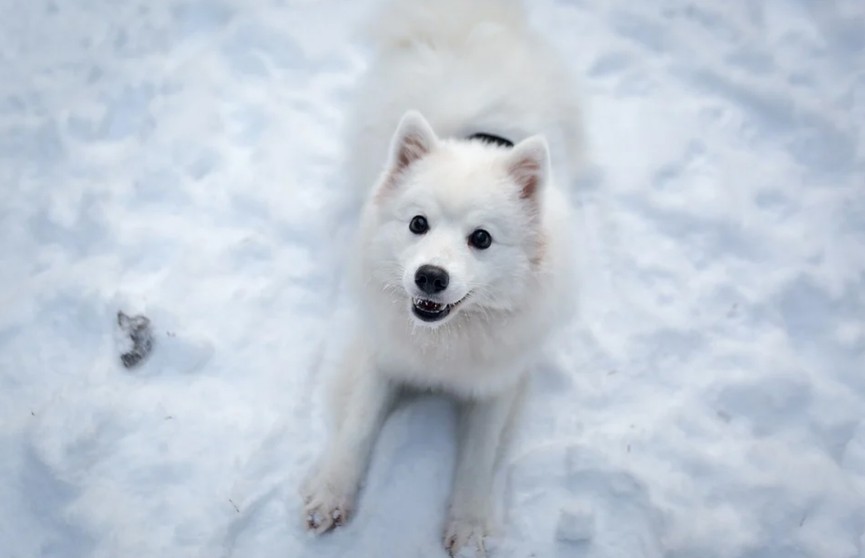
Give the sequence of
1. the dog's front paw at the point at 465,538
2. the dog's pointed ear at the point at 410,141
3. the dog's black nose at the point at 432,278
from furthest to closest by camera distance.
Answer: the dog's front paw at the point at 465,538 < the dog's pointed ear at the point at 410,141 < the dog's black nose at the point at 432,278

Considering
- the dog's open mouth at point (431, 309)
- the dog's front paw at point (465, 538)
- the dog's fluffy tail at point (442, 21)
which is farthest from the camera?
the dog's fluffy tail at point (442, 21)

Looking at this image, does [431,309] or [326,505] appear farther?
[326,505]

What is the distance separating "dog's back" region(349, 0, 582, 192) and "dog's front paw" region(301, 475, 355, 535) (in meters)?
1.64

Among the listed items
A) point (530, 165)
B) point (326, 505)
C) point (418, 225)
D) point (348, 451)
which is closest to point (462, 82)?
point (530, 165)

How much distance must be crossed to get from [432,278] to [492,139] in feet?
3.78

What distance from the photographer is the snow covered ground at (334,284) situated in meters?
2.65

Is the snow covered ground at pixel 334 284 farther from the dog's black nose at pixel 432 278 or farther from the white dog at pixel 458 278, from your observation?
the dog's black nose at pixel 432 278

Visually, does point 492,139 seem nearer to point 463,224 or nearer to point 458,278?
point 463,224

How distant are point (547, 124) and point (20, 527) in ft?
10.0

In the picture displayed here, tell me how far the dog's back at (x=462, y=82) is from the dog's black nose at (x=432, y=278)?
1255mm

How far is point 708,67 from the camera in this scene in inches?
167

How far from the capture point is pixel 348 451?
266 cm

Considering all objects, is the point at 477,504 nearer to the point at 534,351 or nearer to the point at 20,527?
the point at 534,351

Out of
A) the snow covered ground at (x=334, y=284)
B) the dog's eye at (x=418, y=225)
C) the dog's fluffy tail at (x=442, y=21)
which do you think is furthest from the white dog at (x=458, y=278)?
the dog's fluffy tail at (x=442, y=21)
